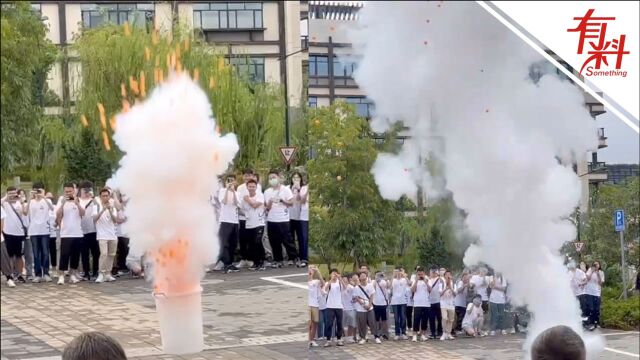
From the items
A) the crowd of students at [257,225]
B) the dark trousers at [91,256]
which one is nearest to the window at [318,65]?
the crowd of students at [257,225]

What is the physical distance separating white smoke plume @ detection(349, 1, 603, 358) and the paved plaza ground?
26 centimetres

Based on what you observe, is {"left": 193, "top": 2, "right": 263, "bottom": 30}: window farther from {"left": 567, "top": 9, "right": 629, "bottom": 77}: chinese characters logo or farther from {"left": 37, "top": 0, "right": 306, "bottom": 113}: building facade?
{"left": 567, "top": 9, "right": 629, "bottom": 77}: chinese characters logo

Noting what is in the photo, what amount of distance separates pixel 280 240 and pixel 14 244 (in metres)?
2.81

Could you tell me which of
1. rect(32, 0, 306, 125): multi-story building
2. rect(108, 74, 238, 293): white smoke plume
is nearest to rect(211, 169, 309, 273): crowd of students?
rect(108, 74, 238, 293): white smoke plume

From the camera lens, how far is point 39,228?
686cm

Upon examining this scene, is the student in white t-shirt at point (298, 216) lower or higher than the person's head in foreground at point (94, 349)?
higher

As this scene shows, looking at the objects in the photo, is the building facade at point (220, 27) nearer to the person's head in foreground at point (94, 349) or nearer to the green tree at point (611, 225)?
the green tree at point (611, 225)

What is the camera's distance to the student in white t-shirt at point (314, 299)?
2.47 meters

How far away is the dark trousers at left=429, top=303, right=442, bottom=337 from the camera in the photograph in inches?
92.9

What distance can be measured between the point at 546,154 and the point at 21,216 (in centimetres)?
536

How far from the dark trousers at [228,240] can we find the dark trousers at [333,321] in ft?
4.64

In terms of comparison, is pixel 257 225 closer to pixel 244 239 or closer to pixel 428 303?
pixel 244 239

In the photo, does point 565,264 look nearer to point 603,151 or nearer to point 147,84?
point 603,151

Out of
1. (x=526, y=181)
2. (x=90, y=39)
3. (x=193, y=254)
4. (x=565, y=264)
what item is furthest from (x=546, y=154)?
(x=90, y=39)
